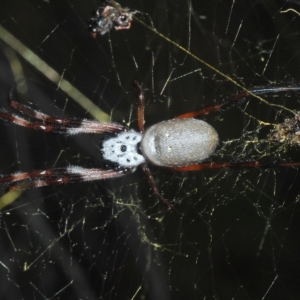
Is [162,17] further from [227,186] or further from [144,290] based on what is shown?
[144,290]

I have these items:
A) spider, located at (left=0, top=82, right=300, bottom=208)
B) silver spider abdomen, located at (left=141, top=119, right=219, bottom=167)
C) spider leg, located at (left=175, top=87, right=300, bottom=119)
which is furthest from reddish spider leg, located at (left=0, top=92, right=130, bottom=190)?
spider leg, located at (left=175, top=87, right=300, bottom=119)

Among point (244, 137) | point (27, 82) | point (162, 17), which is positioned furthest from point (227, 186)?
point (27, 82)

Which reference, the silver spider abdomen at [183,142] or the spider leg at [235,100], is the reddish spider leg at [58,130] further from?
the spider leg at [235,100]

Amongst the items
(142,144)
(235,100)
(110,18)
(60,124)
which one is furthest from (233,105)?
(110,18)

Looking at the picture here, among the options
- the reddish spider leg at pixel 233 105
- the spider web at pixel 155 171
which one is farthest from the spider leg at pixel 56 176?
the reddish spider leg at pixel 233 105

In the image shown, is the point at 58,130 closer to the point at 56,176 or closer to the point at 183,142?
the point at 56,176

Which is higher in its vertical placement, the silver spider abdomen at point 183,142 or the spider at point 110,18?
the spider at point 110,18

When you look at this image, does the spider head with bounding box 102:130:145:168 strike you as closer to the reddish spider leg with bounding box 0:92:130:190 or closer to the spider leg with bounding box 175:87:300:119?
the reddish spider leg with bounding box 0:92:130:190
